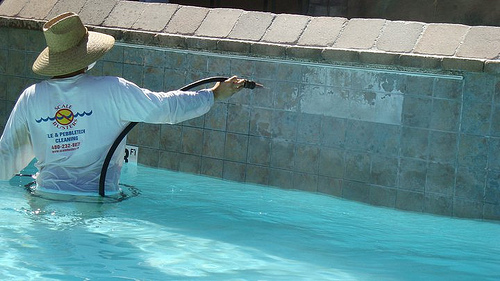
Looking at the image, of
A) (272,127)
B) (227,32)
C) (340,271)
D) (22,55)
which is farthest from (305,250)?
(22,55)

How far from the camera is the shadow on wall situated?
1116 cm

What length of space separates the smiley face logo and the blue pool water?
1.82 ft

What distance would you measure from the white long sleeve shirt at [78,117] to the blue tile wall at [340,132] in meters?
1.42

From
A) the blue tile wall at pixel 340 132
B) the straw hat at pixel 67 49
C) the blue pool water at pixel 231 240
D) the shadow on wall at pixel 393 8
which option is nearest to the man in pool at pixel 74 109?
the straw hat at pixel 67 49

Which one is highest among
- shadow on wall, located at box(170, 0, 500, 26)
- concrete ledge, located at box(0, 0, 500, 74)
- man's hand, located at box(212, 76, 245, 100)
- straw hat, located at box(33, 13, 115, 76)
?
shadow on wall, located at box(170, 0, 500, 26)

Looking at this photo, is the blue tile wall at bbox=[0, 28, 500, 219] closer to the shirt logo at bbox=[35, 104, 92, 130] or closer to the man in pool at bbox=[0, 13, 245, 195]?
the man in pool at bbox=[0, 13, 245, 195]

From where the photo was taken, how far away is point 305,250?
17.4 feet

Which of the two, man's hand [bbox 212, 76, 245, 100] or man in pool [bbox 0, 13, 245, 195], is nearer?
man in pool [bbox 0, 13, 245, 195]

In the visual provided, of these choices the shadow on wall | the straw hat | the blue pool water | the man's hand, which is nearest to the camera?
the blue pool water

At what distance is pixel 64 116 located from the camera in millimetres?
5645

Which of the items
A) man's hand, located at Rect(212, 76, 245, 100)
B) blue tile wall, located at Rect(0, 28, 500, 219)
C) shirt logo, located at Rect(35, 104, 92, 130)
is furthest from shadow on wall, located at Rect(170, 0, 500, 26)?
shirt logo, located at Rect(35, 104, 92, 130)

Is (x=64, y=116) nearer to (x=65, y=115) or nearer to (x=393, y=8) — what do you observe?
(x=65, y=115)

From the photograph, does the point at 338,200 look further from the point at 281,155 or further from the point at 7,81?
the point at 7,81

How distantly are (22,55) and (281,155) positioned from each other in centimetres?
285
